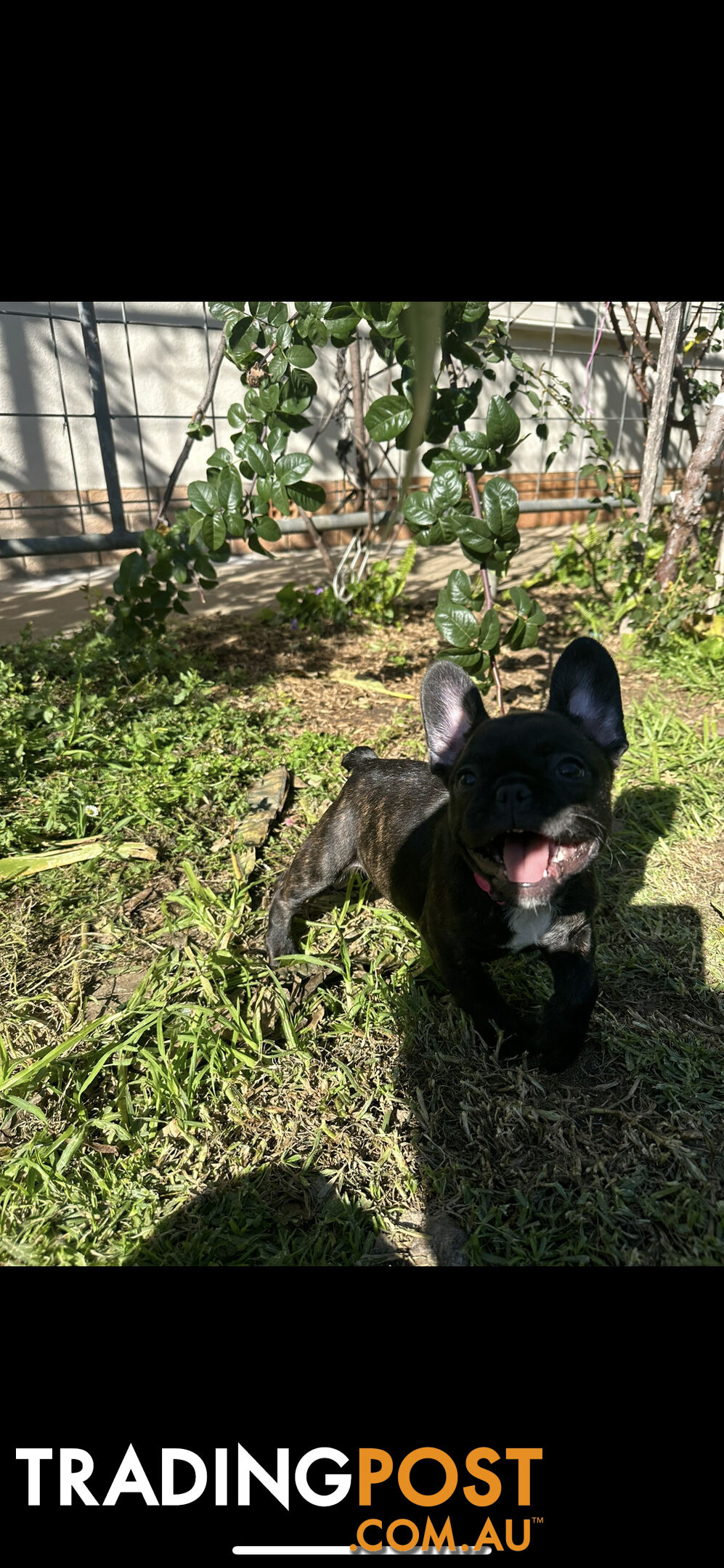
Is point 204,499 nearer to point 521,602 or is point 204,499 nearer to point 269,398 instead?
point 269,398

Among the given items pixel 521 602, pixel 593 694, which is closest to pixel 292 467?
pixel 521 602

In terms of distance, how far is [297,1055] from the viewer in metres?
2.96

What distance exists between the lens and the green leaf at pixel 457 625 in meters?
4.27

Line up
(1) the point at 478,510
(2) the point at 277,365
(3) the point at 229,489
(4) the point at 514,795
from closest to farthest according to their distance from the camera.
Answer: (4) the point at 514,795 < (2) the point at 277,365 < (1) the point at 478,510 < (3) the point at 229,489

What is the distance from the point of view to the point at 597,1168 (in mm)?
2537

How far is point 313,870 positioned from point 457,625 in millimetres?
1472

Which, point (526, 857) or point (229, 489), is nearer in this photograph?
point (526, 857)

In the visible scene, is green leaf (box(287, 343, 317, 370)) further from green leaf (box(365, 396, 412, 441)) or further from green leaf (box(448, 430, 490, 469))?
green leaf (box(448, 430, 490, 469))

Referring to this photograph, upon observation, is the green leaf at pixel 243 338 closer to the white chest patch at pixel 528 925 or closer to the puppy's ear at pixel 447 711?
the puppy's ear at pixel 447 711

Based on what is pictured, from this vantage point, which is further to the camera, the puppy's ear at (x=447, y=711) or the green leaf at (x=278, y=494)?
the green leaf at (x=278, y=494)

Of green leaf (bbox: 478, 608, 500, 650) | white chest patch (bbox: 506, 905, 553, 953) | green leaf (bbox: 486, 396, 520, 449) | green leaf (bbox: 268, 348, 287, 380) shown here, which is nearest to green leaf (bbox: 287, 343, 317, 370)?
green leaf (bbox: 268, 348, 287, 380)

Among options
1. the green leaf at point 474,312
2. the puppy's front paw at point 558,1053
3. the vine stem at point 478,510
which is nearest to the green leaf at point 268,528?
the vine stem at point 478,510

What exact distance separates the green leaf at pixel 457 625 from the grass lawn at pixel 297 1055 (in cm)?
101

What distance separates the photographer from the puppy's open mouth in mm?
2471
